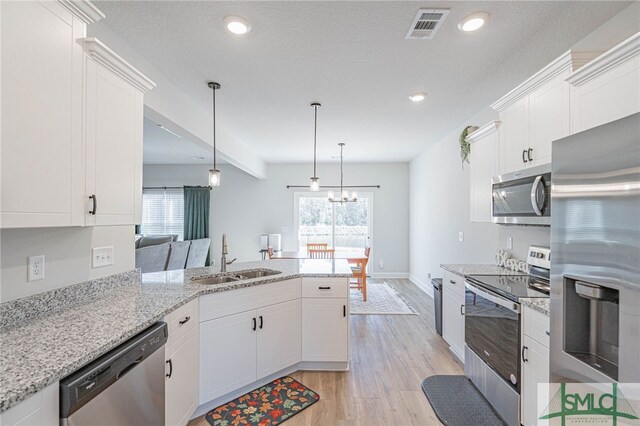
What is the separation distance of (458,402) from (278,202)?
5.65 meters

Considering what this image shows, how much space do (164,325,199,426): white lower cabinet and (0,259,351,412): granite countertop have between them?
0.86ft

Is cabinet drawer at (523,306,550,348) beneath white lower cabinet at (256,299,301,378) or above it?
above

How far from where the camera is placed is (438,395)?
2.43 meters

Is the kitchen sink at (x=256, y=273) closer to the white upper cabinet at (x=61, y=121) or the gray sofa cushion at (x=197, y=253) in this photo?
the white upper cabinet at (x=61, y=121)

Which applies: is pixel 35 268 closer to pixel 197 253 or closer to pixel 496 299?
pixel 496 299

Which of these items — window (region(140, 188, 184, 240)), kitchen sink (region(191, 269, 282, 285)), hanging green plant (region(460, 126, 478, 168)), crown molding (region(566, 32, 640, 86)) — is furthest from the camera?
window (region(140, 188, 184, 240))

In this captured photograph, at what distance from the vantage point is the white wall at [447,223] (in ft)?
10.7

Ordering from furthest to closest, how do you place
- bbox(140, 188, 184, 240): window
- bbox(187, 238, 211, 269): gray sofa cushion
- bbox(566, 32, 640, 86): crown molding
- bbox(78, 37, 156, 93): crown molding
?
bbox(140, 188, 184, 240): window → bbox(187, 238, 211, 269): gray sofa cushion → bbox(78, 37, 156, 93): crown molding → bbox(566, 32, 640, 86): crown molding

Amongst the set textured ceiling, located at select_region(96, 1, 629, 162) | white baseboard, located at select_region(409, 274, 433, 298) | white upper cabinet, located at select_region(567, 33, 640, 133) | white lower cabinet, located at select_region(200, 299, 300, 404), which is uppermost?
textured ceiling, located at select_region(96, 1, 629, 162)

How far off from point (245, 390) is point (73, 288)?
4.84 feet

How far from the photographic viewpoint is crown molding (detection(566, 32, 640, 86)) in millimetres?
1361

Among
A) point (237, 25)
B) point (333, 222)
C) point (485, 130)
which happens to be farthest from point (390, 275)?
point (237, 25)

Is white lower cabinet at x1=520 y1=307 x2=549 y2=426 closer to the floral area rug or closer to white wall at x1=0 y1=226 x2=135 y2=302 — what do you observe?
the floral area rug

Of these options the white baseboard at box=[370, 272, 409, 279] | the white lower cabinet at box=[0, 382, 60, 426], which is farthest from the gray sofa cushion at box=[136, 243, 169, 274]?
the white baseboard at box=[370, 272, 409, 279]
